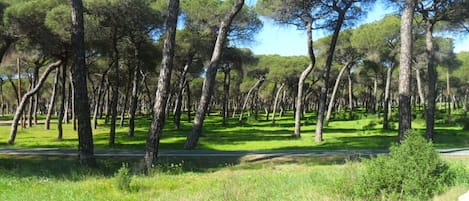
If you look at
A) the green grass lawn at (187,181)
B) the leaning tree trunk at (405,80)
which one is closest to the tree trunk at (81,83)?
the green grass lawn at (187,181)

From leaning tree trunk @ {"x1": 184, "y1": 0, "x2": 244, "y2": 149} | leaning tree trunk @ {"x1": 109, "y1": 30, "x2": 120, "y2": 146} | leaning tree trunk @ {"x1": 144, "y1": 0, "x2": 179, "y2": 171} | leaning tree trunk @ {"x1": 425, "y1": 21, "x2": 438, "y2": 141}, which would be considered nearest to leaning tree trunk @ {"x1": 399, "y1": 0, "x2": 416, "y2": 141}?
leaning tree trunk @ {"x1": 144, "y1": 0, "x2": 179, "y2": 171}

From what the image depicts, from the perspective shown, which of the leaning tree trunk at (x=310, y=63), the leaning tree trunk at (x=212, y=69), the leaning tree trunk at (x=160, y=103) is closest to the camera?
the leaning tree trunk at (x=160, y=103)

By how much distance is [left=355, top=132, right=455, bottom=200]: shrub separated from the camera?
8742 mm

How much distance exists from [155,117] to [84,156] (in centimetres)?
280

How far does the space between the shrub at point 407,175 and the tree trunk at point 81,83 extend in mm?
10085

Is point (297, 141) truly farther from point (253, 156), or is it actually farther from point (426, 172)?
point (426, 172)

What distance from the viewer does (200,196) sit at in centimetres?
980

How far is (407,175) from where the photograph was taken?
903 cm

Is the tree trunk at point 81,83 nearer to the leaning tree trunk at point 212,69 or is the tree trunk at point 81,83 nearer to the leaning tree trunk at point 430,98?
the leaning tree trunk at point 212,69

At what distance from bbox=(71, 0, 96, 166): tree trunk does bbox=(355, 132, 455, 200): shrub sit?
33.1 ft

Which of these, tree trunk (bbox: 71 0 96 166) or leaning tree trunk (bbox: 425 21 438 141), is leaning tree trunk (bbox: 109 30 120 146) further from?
leaning tree trunk (bbox: 425 21 438 141)

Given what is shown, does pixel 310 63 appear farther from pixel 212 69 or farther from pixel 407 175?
pixel 407 175

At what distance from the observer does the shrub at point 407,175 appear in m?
8.74

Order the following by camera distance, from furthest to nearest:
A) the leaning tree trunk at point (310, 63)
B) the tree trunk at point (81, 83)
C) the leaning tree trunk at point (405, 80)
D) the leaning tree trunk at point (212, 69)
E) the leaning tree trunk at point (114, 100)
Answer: the leaning tree trunk at point (310, 63)
the leaning tree trunk at point (114, 100)
the leaning tree trunk at point (212, 69)
the tree trunk at point (81, 83)
the leaning tree trunk at point (405, 80)
